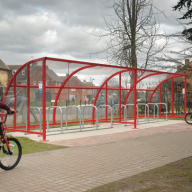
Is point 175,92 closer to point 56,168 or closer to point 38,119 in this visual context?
point 38,119

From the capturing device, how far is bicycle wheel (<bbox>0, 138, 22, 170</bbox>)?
538cm

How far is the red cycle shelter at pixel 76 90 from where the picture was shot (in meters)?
10.3

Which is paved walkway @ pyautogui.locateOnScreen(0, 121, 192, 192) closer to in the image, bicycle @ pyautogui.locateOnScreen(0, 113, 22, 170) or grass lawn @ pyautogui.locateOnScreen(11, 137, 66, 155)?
bicycle @ pyautogui.locateOnScreen(0, 113, 22, 170)

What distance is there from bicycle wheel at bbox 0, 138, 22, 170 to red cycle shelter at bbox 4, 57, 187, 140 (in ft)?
10.6

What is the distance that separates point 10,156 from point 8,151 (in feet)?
0.39

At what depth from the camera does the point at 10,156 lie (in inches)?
217

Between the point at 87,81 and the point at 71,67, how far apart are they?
2.11 meters

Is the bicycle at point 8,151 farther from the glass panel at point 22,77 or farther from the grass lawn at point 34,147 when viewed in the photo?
the glass panel at point 22,77

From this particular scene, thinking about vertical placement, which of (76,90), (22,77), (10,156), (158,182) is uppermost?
(22,77)

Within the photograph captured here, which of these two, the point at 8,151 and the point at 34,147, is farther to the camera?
the point at 34,147

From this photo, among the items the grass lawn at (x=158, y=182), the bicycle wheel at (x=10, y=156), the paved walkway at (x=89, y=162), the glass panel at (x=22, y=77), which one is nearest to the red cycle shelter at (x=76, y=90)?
the glass panel at (x=22, y=77)

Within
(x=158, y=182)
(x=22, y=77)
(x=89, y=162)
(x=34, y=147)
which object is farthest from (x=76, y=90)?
(x=158, y=182)

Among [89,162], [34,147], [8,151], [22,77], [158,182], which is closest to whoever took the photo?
[158,182]

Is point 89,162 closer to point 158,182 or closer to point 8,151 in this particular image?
point 8,151
